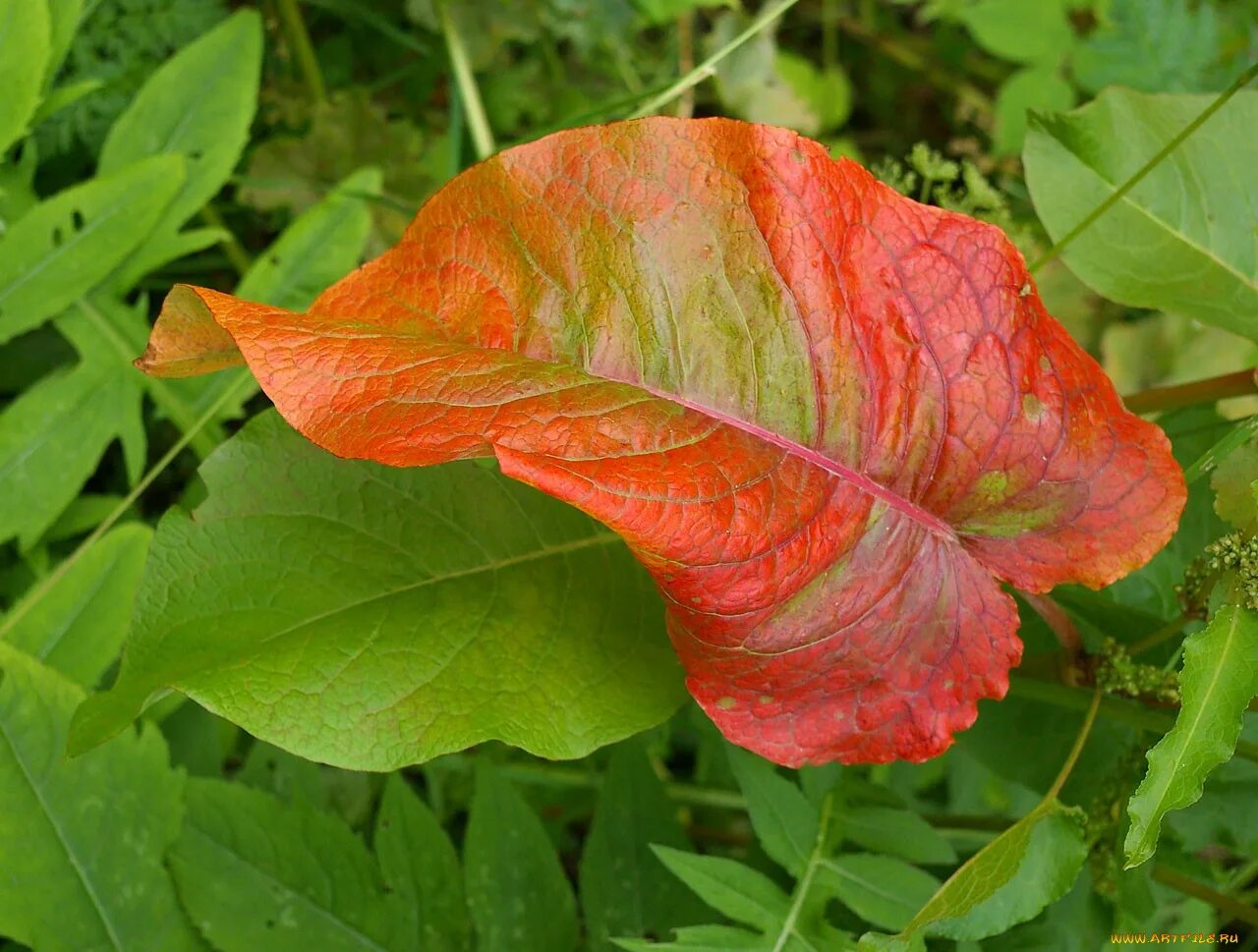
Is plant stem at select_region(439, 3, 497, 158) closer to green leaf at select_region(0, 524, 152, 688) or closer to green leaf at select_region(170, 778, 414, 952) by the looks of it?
green leaf at select_region(0, 524, 152, 688)

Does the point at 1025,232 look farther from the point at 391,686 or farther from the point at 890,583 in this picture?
the point at 391,686

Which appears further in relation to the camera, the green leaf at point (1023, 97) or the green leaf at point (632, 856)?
the green leaf at point (1023, 97)

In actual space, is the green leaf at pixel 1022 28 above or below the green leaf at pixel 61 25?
below

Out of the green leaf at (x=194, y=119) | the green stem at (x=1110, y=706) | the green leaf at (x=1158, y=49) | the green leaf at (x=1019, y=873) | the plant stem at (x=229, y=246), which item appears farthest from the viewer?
the green leaf at (x=1158, y=49)

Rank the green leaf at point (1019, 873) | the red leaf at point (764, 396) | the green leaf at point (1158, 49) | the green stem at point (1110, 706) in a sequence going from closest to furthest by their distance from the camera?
the red leaf at point (764, 396)
the green leaf at point (1019, 873)
the green stem at point (1110, 706)
the green leaf at point (1158, 49)

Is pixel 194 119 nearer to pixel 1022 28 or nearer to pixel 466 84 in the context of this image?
pixel 466 84

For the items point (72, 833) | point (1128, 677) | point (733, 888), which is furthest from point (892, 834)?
point (72, 833)

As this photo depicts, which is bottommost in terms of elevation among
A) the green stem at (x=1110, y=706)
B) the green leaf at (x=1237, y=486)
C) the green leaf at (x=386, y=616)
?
the green stem at (x=1110, y=706)

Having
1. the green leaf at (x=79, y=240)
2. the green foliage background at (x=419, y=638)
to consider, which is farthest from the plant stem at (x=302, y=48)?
the green leaf at (x=79, y=240)

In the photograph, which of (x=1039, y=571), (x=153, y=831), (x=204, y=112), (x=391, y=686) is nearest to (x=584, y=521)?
(x=391, y=686)

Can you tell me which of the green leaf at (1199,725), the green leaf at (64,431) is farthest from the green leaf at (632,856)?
the green leaf at (64,431)

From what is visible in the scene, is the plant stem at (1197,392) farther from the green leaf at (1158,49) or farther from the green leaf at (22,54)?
the green leaf at (22,54)
